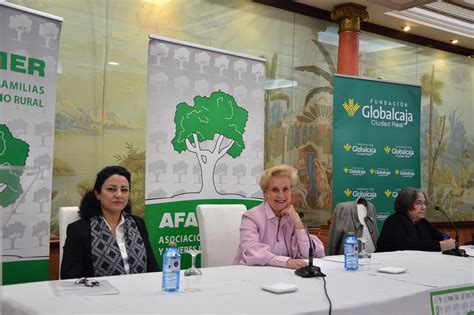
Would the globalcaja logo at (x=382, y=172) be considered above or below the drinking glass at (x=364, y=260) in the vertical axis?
above

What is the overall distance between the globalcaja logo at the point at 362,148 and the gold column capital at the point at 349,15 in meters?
1.54

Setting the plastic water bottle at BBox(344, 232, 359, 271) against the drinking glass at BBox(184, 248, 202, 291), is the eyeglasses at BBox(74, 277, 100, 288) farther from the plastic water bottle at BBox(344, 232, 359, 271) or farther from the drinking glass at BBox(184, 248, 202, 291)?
the plastic water bottle at BBox(344, 232, 359, 271)

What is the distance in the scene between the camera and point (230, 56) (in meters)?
4.59

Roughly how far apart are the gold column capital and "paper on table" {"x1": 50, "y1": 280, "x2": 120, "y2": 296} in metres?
4.93

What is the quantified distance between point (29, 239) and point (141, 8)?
8.79 feet

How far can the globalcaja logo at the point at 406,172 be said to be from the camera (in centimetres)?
582

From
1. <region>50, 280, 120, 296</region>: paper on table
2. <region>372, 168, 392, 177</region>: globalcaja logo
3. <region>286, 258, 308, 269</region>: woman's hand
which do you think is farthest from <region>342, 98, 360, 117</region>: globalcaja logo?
<region>50, 280, 120, 296</region>: paper on table

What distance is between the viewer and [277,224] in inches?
124

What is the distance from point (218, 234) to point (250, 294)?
1.42 m

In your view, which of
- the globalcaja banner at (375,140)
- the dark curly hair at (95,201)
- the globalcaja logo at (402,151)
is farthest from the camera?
the globalcaja logo at (402,151)

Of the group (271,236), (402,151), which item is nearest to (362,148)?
(402,151)

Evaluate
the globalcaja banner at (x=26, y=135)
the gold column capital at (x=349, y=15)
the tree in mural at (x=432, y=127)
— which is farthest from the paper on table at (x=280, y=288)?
the tree in mural at (x=432, y=127)

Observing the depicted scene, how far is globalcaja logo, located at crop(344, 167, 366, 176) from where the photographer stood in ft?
17.8

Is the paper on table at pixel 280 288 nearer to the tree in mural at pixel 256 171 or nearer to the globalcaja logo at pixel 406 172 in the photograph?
the tree in mural at pixel 256 171
